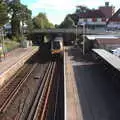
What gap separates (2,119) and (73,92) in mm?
5886

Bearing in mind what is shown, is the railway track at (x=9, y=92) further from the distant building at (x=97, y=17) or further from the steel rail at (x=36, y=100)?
the distant building at (x=97, y=17)

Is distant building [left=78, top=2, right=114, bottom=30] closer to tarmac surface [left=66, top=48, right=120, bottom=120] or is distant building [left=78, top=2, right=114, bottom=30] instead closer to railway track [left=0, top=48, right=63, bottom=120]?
railway track [left=0, top=48, right=63, bottom=120]

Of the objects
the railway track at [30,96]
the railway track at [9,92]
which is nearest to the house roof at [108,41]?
the railway track at [30,96]

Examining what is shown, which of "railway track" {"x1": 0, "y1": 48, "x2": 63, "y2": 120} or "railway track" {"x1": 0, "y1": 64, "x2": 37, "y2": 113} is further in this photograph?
"railway track" {"x1": 0, "y1": 64, "x2": 37, "y2": 113}

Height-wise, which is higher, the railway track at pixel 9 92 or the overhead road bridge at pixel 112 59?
the overhead road bridge at pixel 112 59

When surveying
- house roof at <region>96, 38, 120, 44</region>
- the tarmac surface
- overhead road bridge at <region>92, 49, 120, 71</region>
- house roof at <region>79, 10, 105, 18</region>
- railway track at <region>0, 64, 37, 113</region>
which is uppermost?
house roof at <region>79, 10, 105, 18</region>

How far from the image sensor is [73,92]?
22609 mm

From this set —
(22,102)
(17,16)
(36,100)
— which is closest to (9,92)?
(22,102)

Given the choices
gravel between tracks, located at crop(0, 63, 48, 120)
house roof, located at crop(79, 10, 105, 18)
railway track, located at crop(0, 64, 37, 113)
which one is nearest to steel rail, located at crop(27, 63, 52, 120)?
gravel between tracks, located at crop(0, 63, 48, 120)

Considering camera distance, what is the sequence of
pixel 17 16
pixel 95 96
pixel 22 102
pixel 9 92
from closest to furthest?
1. pixel 95 96
2. pixel 22 102
3. pixel 9 92
4. pixel 17 16

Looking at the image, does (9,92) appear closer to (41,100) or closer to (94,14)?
(41,100)

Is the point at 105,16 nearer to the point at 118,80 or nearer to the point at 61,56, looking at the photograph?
the point at 61,56

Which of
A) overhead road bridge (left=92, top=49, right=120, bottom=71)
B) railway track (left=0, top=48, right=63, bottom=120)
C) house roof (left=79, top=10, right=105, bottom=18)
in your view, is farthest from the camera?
house roof (left=79, top=10, right=105, bottom=18)

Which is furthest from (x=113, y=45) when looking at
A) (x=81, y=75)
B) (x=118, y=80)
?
(x=118, y=80)
